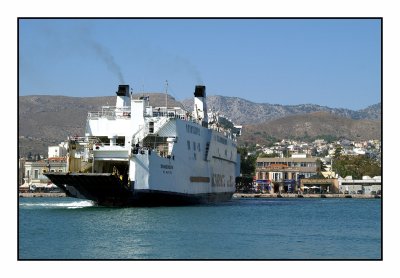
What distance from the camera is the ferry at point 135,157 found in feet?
144

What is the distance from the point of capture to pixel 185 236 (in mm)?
33156

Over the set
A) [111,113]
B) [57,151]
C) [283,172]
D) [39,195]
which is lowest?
[39,195]

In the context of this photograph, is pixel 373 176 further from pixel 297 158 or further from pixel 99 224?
pixel 99 224

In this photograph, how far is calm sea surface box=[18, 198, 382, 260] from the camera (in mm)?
28281

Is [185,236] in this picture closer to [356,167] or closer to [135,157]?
[135,157]

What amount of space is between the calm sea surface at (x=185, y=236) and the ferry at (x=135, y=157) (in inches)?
45.1

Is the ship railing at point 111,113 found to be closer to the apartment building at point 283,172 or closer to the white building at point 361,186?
the white building at point 361,186

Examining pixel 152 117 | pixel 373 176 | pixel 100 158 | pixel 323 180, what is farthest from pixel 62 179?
pixel 373 176

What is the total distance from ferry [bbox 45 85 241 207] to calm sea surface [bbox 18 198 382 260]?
3.76 ft

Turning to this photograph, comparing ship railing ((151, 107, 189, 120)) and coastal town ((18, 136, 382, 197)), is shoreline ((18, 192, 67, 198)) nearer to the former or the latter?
coastal town ((18, 136, 382, 197))

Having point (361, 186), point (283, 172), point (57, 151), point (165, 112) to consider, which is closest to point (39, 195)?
point (57, 151)

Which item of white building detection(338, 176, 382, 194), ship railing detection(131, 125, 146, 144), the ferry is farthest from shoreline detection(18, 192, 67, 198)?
ship railing detection(131, 125, 146, 144)

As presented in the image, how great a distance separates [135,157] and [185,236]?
1142 centimetres
